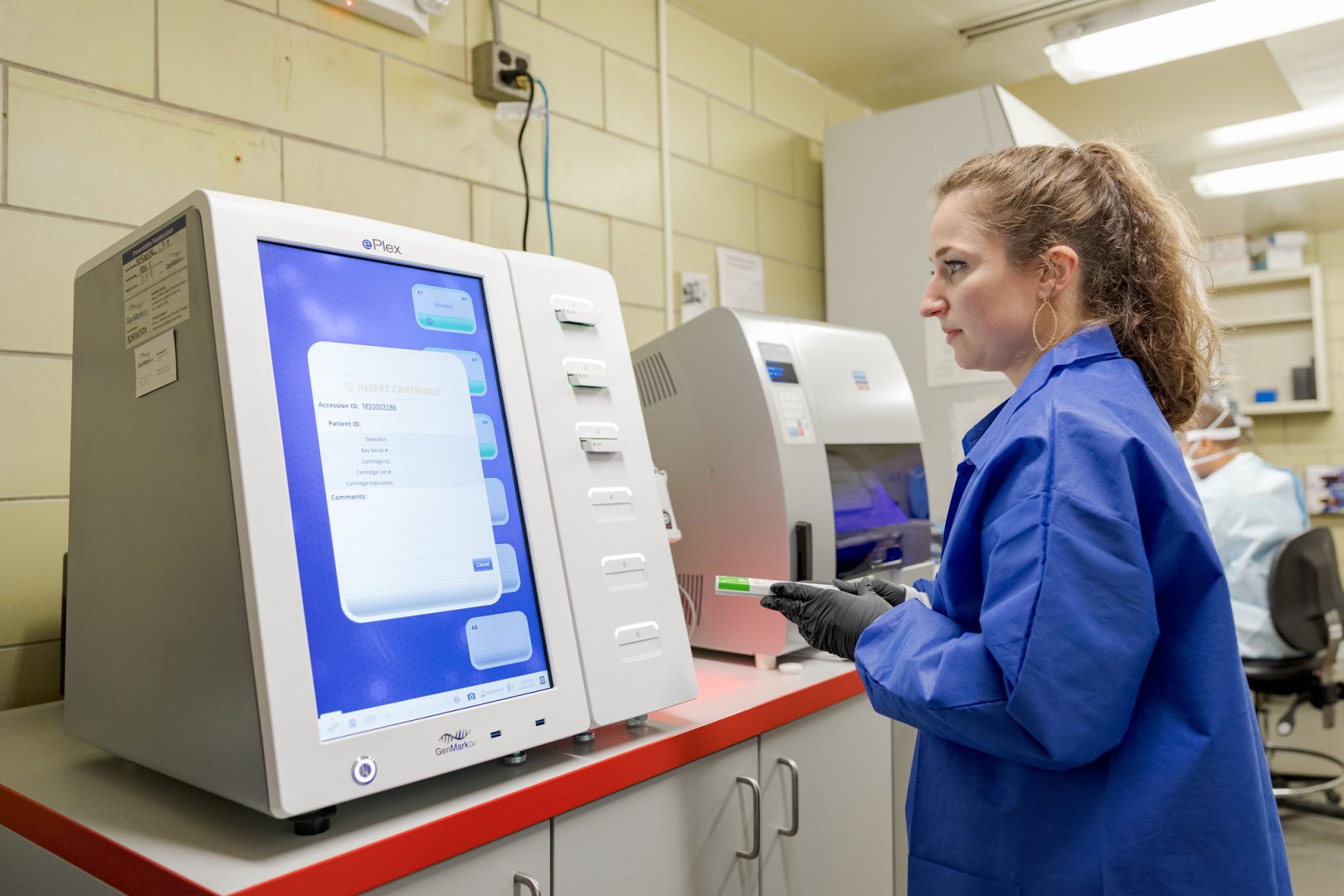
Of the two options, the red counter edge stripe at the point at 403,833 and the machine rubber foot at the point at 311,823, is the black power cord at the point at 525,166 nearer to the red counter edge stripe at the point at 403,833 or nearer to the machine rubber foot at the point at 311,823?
the red counter edge stripe at the point at 403,833

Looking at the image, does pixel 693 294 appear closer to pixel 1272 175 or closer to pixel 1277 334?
pixel 1272 175

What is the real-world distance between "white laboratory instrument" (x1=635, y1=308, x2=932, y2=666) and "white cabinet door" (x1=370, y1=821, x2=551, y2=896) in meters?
0.65

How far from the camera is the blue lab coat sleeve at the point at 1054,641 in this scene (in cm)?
85

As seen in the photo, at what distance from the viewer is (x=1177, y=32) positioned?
8.64 ft

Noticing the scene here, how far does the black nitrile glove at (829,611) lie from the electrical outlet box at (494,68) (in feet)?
4.17

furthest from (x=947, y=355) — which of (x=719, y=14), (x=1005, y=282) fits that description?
(x=1005, y=282)

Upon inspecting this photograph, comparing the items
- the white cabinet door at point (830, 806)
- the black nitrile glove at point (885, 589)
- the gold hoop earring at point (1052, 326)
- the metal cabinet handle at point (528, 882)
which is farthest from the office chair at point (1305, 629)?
the metal cabinet handle at point (528, 882)

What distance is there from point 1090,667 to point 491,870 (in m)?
0.60

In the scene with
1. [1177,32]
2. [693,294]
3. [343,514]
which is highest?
[1177,32]

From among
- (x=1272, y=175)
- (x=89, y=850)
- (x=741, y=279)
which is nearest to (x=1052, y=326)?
(x=89, y=850)

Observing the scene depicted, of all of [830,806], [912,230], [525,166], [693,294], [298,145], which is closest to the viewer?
[830,806]

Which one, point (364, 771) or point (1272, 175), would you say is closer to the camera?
point (364, 771)

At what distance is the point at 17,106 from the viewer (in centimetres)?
135

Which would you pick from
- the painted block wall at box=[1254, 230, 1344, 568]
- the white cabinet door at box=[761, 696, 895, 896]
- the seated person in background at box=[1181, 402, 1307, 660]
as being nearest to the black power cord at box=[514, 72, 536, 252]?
the white cabinet door at box=[761, 696, 895, 896]
